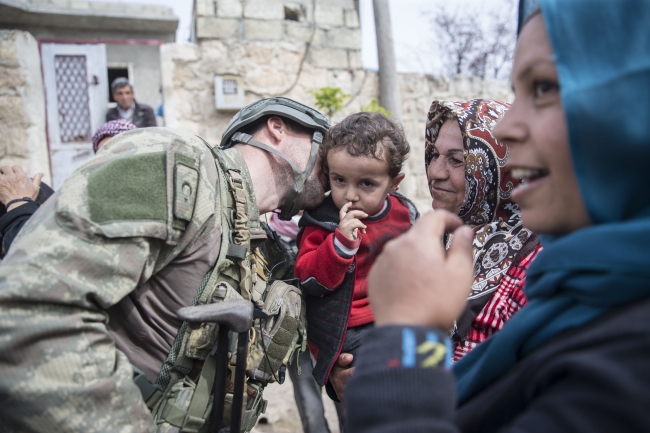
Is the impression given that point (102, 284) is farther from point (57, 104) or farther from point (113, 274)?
point (57, 104)

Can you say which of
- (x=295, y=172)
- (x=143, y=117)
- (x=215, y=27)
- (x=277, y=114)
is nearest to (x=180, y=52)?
(x=215, y=27)

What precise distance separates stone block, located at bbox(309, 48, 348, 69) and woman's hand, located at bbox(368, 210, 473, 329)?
6675mm

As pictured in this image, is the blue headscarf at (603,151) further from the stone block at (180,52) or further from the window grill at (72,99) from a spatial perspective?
the window grill at (72,99)

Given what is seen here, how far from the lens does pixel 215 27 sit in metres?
6.60

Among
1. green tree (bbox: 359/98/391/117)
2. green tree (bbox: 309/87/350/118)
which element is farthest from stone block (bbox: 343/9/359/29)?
green tree (bbox: 309/87/350/118)

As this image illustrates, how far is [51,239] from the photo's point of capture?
135 cm

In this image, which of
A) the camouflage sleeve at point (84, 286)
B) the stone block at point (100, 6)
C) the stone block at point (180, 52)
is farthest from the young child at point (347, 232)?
the stone block at point (100, 6)

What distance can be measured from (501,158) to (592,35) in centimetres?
113

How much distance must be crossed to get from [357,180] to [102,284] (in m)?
1.40

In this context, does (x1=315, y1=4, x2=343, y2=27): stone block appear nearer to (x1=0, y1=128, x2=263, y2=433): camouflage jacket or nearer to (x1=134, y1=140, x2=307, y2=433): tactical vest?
(x1=134, y1=140, x2=307, y2=433): tactical vest

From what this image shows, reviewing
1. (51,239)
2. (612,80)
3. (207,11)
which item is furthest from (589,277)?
(207,11)

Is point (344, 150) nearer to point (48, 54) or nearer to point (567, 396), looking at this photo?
point (567, 396)

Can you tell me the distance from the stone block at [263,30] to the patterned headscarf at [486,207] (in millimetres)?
5219

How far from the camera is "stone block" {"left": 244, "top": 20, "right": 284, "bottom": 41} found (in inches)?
268
